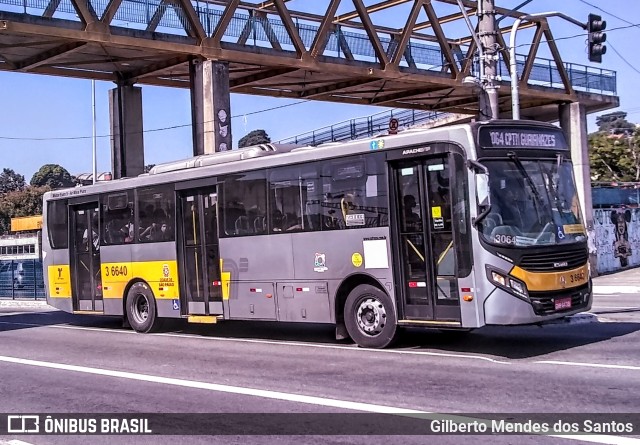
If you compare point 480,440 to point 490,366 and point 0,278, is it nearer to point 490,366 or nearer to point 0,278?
point 490,366

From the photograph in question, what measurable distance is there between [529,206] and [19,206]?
234 feet

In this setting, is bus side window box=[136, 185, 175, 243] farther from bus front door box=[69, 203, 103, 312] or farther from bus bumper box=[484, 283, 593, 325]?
bus bumper box=[484, 283, 593, 325]

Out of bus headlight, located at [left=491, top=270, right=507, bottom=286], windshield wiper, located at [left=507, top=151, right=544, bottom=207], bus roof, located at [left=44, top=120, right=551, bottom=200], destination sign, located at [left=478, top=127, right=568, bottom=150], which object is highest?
bus roof, located at [left=44, top=120, right=551, bottom=200]

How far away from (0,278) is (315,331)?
21304mm

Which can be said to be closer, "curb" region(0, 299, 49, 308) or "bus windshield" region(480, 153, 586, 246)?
"bus windshield" region(480, 153, 586, 246)

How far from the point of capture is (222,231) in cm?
1428

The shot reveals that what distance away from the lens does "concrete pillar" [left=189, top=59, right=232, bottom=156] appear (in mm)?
22984

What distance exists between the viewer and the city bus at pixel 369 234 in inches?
409

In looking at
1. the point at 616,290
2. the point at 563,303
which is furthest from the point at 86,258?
the point at 616,290

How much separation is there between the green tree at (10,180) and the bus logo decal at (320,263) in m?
103

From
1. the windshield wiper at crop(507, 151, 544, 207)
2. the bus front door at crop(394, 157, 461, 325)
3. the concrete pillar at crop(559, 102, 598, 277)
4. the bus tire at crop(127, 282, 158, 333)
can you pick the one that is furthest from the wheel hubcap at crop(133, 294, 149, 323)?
the concrete pillar at crop(559, 102, 598, 277)

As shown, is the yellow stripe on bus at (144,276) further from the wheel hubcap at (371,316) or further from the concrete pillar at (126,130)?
the concrete pillar at (126,130)

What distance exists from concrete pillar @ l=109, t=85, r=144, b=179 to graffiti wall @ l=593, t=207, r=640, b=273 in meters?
18.1

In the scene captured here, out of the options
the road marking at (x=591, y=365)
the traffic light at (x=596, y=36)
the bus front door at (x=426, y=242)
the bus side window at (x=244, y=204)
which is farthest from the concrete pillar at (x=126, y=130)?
the road marking at (x=591, y=365)
